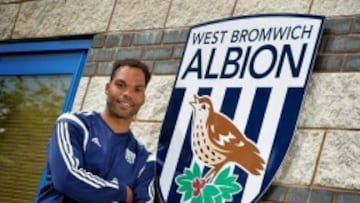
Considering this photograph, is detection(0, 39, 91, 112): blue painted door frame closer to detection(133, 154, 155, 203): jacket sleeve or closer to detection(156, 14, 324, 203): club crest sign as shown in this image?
detection(156, 14, 324, 203): club crest sign

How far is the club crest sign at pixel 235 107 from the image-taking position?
3129 millimetres

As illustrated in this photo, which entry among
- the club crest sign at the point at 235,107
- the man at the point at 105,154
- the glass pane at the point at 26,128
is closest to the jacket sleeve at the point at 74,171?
the man at the point at 105,154

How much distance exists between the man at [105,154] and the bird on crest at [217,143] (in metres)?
0.31

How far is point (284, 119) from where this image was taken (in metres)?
3.12

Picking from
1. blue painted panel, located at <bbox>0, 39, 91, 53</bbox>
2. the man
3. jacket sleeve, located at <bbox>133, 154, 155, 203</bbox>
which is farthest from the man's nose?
blue painted panel, located at <bbox>0, 39, 91, 53</bbox>

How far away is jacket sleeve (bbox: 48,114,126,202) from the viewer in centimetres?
296

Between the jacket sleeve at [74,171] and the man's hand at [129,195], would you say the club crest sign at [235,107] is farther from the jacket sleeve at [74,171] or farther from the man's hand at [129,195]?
the jacket sleeve at [74,171]

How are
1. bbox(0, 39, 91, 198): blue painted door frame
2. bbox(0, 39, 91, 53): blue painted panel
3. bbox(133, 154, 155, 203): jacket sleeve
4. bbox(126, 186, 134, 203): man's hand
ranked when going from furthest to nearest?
1. bbox(0, 39, 91, 53): blue painted panel
2. bbox(0, 39, 91, 198): blue painted door frame
3. bbox(133, 154, 155, 203): jacket sleeve
4. bbox(126, 186, 134, 203): man's hand

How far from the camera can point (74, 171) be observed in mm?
2963

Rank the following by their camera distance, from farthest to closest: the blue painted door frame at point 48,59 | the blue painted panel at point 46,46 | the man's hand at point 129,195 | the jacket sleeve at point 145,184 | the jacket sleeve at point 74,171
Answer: the blue painted panel at point 46,46 → the blue painted door frame at point 48,59 → the jacket sleeve at point 145,184 → the man's hand at point 129,195 → the jacket sleeve at point 74,171

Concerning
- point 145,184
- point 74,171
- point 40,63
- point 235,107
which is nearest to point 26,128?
point 40,63

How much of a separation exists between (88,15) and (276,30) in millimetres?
1676

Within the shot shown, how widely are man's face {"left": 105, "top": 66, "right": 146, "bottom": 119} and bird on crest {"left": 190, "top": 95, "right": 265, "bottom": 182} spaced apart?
0.38 meters

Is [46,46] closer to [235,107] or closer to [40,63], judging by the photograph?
[40,63]
